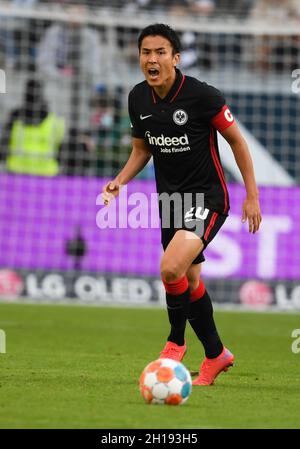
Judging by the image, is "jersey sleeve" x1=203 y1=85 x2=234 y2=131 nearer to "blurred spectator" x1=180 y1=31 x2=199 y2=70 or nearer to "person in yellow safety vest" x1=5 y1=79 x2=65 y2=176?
"person in yellow safety vest" x1=5 y1=79 x2=65 y2=176

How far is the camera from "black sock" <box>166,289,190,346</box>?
7121mm

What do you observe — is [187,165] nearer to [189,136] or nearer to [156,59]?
[189,136]

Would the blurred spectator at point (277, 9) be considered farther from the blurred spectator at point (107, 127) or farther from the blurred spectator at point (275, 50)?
the blurred spectator at point (107, 127)

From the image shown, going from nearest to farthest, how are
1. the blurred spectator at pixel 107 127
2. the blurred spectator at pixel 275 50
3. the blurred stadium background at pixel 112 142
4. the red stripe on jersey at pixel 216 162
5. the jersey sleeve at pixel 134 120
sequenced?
the red stripe on jersey at pixel 216 162, the jersey sleeve at pixel 134 120, the blurred stadium background at pixel 112 142, the blurred spectator at pixel 107 127, the blurred spectator at pixel 275 50

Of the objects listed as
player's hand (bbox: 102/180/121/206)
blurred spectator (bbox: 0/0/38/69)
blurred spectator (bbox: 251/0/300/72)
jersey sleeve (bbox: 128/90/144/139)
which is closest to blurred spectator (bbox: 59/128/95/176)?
blurred spectator (bbox: 0/0/38/69)

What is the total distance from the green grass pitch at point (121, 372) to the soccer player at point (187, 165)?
46 cm

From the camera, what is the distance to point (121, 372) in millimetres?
7754

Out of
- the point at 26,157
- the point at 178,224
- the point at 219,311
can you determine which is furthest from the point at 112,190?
the point at 26,157

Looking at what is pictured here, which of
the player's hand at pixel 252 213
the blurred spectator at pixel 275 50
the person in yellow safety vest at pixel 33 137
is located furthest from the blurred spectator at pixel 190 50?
the player's hand at pixel 252 213

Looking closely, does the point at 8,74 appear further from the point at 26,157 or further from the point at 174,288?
the point at 174,288

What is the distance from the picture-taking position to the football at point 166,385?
5934mm

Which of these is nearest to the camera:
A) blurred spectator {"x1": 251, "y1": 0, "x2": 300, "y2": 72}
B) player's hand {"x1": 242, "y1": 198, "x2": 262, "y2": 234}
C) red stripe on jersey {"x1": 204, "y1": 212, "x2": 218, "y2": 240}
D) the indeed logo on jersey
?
player's hand {"x1": 242, "y1": 198, "x2": 262, "y2": 234}

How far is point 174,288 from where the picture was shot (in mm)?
7055

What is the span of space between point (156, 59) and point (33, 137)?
9.29 metres
